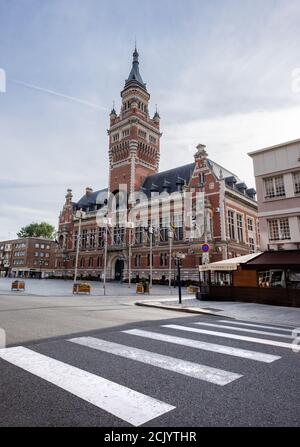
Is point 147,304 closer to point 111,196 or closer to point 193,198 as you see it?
point 193,198

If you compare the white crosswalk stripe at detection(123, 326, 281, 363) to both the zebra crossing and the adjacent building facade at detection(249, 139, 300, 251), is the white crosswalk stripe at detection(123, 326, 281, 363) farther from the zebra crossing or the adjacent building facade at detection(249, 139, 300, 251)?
the adjacent building facade at detection(249, 139, 300, 251)

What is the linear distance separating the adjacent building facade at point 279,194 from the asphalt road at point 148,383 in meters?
14.4

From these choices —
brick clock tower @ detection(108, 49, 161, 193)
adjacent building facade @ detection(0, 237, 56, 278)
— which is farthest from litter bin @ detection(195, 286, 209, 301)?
adjacent building facade @ detection(0, 237, 56, 278)

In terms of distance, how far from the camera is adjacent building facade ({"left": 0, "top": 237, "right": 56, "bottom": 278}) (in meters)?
81.2

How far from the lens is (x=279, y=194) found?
20047 mm

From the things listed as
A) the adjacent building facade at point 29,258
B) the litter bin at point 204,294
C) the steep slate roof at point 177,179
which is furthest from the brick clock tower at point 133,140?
the adjacent building facade at point 29,258

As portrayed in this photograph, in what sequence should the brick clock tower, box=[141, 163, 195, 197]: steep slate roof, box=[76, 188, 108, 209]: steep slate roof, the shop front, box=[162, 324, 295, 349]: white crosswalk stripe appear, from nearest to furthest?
box=[162, 324, 295, 349]: white crosswalk stripe, the shop front, box=[141, 163, 195, 197]: steep slate roof, the brick clock tower, box=[76, 188, 108, 209]: steep slate roof

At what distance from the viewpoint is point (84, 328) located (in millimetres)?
7430

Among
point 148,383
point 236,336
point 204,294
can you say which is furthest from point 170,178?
point 148,383

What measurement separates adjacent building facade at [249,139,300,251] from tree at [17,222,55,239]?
83277 mm

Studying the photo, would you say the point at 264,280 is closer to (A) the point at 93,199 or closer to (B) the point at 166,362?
(B) the point at 166,362

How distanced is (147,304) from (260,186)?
1298 centimetres

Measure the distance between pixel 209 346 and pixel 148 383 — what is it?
2536 mm

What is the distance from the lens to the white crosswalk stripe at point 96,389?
9.83 ft
